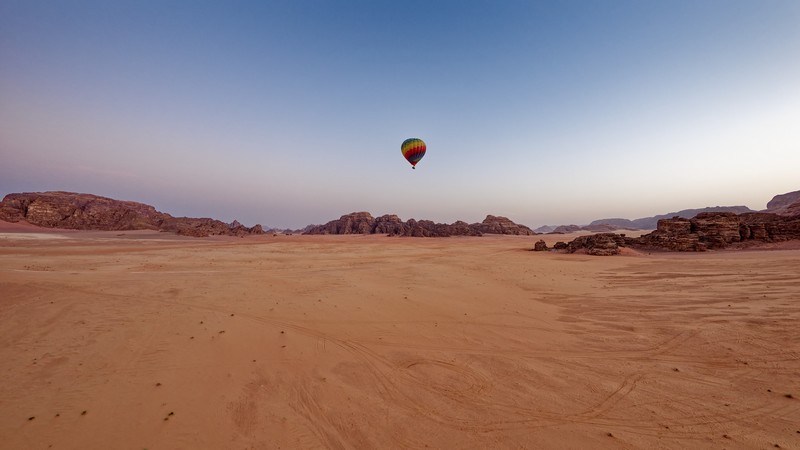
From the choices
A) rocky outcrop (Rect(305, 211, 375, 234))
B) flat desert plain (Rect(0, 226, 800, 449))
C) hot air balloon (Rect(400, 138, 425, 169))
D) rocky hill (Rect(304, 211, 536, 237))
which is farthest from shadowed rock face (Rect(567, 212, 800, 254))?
rocky outcrop (Rect(305, 211, 375, 234))

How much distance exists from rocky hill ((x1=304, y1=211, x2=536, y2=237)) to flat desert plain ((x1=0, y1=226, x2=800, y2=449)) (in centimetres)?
4602

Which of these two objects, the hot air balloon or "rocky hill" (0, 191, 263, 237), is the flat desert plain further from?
"rocky hill" (0, 191, 263, 237)

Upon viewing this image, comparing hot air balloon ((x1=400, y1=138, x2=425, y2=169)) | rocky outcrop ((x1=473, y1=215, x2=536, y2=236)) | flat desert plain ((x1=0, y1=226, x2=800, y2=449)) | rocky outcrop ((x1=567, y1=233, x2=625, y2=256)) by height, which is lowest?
flat desert plain ((x1=0, y1=226, x2=800, y2=449))

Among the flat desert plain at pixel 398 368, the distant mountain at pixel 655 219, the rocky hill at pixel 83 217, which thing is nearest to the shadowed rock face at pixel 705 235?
the flat desert plain at pixel 398 368

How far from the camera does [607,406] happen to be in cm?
382

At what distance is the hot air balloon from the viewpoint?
3694cm

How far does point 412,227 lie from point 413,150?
23.1 m

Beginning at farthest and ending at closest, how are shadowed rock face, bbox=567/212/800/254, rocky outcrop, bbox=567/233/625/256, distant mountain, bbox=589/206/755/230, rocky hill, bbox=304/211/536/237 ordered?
distant mountain, bbox=589/206/755/230 < rocky hill, bbox=304/211/536/237 < shadowed rock face, bbox=567/212/800/254 < rocky outcrop, bbox=567/233/625/256

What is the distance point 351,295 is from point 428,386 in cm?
542

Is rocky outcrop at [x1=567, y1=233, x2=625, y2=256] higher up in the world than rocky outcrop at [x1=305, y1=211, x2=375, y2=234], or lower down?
lower down

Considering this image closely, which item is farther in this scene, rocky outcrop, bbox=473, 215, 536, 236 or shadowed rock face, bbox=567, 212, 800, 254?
rocky outcrop, bbox=473, 215, 536, 236

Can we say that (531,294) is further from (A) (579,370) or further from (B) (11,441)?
(B) (11,441)

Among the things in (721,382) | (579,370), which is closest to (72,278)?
(579,370)

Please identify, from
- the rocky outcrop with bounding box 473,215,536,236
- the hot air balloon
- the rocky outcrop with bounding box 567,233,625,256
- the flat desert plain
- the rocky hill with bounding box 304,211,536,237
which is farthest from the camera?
the rocky outcrop with bounding box 473,215,536,236
